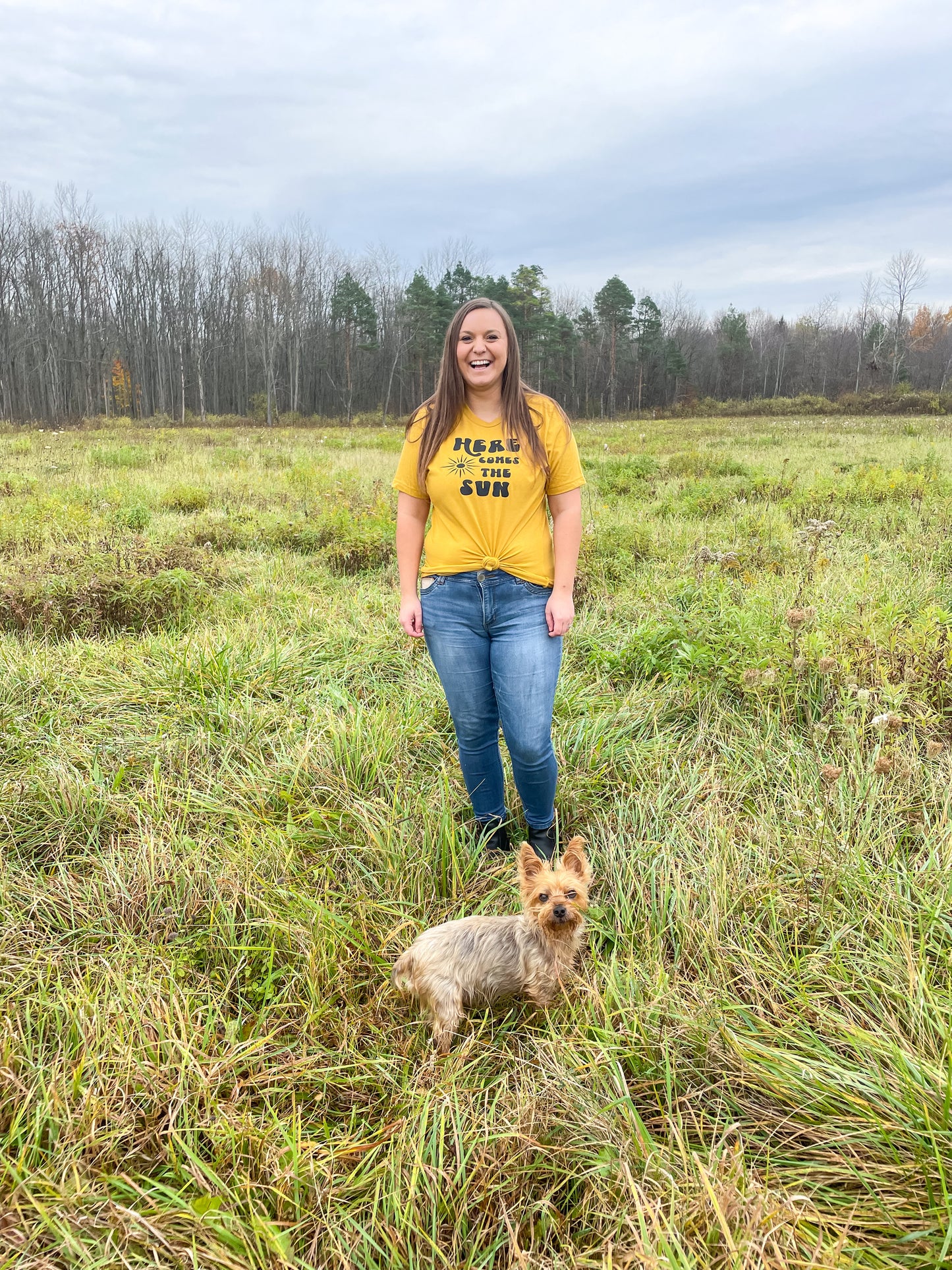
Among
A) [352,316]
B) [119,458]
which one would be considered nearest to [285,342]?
[352,316]

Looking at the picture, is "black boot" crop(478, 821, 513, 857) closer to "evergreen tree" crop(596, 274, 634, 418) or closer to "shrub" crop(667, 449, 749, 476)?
"shrub" crop(667, 449, 749, 476)

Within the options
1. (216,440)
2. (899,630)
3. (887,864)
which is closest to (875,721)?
(887,864)

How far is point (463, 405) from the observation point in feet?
8.77

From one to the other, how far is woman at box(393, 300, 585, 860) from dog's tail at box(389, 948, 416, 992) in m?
0.89

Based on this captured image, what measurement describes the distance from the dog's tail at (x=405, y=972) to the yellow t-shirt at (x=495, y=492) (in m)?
1.41

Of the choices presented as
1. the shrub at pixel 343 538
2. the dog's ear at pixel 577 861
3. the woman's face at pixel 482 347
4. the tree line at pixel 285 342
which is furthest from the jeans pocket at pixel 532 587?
the tree line at pixel 285 342

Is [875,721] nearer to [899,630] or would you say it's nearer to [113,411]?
[899,630]

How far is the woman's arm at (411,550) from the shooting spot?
110 inches

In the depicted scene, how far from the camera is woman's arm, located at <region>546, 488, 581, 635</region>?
8.67 feet

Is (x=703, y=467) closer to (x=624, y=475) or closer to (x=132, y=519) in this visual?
(x=624, y=475)

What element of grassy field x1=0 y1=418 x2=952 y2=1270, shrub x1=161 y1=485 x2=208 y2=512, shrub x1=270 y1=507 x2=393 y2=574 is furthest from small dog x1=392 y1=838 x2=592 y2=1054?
shrub x1=161 y1=485 x2=208 y2=512

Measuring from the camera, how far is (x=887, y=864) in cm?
265

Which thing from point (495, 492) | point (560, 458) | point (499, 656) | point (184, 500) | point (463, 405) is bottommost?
point (499, 656)

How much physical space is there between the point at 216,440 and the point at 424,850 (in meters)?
22.8
